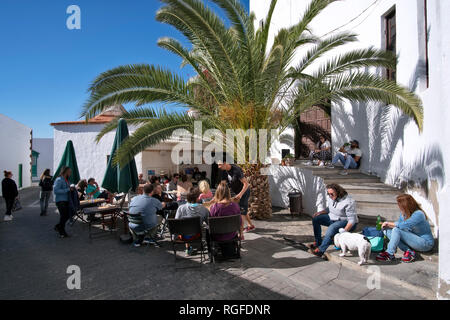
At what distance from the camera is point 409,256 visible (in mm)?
3979

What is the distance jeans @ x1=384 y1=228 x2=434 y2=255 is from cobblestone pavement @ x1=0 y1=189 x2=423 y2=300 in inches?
29.9

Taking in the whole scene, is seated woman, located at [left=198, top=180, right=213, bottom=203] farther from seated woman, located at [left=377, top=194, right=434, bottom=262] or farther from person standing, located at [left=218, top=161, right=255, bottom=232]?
seated woman, located at [left=377, top=194, right=434, bottom=262]

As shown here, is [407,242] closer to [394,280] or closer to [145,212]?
[394,280]

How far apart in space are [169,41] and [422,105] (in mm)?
6088

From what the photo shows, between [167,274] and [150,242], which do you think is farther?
[150,242]

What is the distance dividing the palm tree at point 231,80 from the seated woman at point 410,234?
2070 millimetres

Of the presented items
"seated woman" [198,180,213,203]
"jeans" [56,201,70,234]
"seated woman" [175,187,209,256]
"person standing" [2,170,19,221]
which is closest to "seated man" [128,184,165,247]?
"seated woman" [175,187,209,256]

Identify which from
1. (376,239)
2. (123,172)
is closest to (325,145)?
(376,239)

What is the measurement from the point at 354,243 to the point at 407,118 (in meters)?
4.02

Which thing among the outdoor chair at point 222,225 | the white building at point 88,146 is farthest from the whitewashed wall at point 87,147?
the outdoor chair at point 222,225
